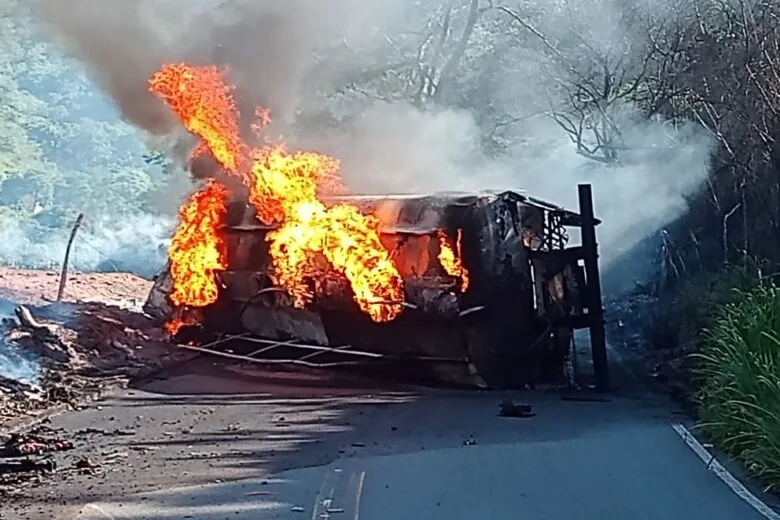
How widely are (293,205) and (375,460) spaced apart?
6222 millimetres

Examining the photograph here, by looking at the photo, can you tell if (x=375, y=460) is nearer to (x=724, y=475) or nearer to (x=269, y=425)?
(x=269, y=425)

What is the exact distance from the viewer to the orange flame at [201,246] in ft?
51.0

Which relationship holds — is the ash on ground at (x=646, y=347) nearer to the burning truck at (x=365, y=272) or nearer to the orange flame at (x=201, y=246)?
the burning truck at (x=365, y=272)

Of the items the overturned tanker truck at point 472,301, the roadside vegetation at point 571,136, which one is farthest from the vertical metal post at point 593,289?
the roadside vegetation at point 571,136

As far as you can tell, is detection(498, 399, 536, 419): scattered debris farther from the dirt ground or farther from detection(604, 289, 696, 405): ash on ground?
the dirt ground

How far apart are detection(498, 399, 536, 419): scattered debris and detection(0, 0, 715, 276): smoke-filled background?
6.68 m

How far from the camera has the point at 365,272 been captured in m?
13.9

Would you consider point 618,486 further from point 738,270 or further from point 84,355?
point 84,355

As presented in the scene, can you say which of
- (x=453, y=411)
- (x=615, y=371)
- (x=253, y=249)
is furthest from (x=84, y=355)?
(x=615, y=371)

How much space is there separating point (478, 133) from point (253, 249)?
1569 cm

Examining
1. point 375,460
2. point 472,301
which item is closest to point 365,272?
point 472,301

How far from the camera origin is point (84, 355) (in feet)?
49.2

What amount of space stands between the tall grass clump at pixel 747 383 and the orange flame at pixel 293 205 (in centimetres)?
429

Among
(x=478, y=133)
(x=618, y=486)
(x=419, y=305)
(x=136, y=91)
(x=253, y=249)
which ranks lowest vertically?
(x=618, y=486)
